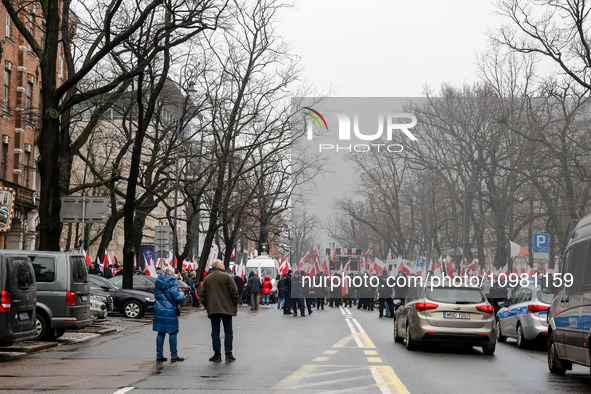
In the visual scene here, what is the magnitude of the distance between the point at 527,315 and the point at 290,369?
7.91m

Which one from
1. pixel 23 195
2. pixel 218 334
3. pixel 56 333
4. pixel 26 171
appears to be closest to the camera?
pixel 218 334

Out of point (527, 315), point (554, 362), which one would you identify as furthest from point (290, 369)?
point (527, 315)

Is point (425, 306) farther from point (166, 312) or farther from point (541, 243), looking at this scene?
point (541, 243)

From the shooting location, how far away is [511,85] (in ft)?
162

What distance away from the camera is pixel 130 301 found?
1199 inches

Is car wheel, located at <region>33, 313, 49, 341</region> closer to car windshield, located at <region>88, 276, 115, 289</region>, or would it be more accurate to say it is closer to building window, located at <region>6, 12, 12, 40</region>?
car windshield, located at <region>88, 276, 115, 289</region>

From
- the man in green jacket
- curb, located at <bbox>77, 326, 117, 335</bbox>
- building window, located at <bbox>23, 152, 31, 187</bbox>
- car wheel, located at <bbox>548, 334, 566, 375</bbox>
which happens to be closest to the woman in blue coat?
the man in green jacket

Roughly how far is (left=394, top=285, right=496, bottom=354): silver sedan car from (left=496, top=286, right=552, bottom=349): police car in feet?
7.10

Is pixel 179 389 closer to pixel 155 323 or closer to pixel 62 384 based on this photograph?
pixel 62 384

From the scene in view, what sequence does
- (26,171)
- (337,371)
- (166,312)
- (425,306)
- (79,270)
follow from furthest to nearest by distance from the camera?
(26,171), (79,270), (425,306), (166,312), (337,371)

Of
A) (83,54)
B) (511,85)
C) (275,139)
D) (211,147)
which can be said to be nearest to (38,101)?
(211,147)

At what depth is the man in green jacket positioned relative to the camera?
15.1 meters

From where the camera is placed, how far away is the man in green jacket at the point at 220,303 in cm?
1509

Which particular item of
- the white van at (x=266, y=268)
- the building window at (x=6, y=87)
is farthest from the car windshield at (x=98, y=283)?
the white van at (x=266, y=268)
